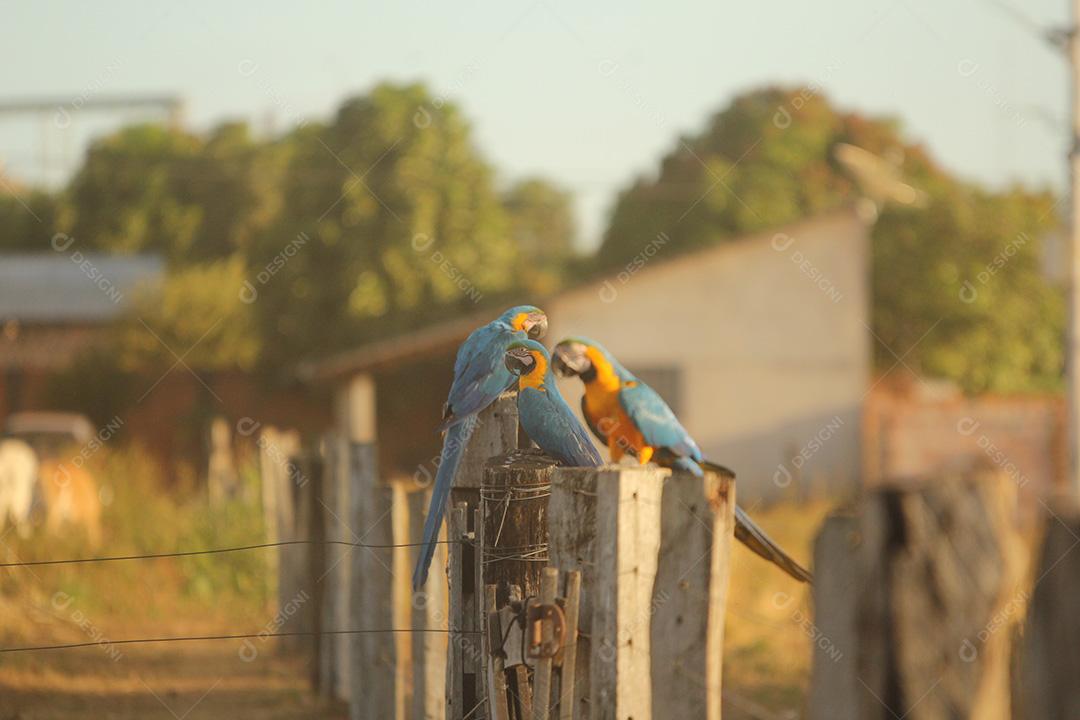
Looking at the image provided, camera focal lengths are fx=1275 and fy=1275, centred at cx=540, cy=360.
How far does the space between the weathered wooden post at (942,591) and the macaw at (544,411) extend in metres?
1.74

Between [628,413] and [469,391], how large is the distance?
2.35 feet

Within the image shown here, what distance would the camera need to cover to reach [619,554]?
3.05 metres

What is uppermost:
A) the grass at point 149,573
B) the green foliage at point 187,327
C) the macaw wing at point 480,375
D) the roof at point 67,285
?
the roof at point 67,285

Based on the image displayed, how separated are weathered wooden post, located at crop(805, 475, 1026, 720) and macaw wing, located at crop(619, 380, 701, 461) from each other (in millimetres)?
1532

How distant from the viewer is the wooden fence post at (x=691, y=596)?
9.67 ft

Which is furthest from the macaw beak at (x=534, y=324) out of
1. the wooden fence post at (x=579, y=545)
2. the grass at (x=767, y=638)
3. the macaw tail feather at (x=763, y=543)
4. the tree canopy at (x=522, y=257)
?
the tree canopy at (x=522, y=257)

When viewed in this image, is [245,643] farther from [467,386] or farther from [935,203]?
[935,203]

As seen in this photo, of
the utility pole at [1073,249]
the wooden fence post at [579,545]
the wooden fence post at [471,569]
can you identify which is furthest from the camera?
the utility pole at [1073,249]

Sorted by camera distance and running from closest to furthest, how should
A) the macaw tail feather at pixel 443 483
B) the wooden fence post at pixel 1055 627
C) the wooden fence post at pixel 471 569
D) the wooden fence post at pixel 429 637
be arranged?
the wooden fence post at pixel 1055 627 → the wooden fence post at pixel 471 569 → the macaw tail feather at pixel 443 483 → the wooden fence post at pixel 429 637

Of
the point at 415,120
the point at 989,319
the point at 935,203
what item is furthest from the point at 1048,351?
the point at 415,120

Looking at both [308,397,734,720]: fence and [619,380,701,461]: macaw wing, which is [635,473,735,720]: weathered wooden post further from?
[619,380,701,461]: macaw wing

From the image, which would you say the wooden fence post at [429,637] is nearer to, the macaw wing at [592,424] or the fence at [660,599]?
the fence at [660,599]

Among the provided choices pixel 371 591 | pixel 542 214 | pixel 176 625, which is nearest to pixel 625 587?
pixel 371 591

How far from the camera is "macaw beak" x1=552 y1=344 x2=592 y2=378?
370 cm
